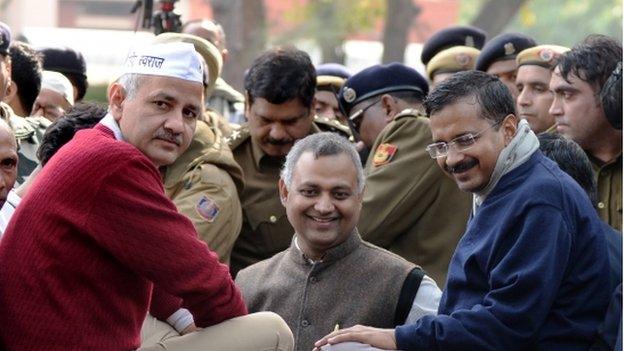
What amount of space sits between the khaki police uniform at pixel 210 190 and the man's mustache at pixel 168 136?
159 cm

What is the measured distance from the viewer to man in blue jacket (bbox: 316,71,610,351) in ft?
15.6

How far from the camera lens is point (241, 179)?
6.76m

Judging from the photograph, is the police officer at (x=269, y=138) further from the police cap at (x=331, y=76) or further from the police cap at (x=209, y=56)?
the police cap at (x=331, y=76)

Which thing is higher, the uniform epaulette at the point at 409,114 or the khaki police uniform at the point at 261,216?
the uniform epaulette at the point at 409,114

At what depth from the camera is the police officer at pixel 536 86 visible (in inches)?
296

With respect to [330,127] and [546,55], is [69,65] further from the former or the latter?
[546,55]

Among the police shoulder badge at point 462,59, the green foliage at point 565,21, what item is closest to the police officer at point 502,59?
the police shoulder badge at point 462,59

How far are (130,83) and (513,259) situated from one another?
1351mm

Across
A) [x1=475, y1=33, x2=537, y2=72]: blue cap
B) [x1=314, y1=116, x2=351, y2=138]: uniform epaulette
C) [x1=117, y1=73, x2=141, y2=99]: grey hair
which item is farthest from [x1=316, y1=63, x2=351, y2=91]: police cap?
[x1=117, y1=73, x2=141, y2=99]: grey hair

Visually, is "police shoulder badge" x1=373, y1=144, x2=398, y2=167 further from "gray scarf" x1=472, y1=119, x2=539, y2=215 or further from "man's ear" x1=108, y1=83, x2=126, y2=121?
"man's ear" x1=108, y1=83, x2=126, y2=121

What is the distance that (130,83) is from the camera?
4887 millimetres

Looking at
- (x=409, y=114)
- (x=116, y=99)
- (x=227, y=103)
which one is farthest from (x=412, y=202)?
(x=227, y=103)

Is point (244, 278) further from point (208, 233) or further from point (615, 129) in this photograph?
point (615, 129)

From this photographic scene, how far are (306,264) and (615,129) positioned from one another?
147cm
